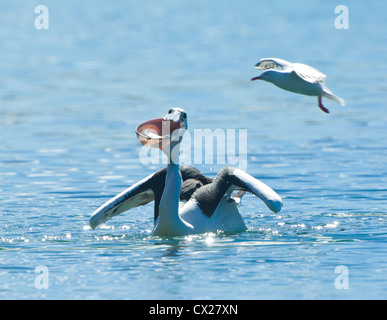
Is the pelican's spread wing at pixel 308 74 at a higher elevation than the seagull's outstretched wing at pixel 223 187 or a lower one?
higher

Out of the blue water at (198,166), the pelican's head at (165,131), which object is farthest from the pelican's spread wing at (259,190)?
the pelican's head at (165,131)

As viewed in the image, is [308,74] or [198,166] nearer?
[308,74]

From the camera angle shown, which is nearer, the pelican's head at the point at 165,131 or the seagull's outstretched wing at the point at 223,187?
the pelican's head at the point at 165,131

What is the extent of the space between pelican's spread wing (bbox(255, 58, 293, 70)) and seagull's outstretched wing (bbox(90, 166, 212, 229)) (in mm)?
2273

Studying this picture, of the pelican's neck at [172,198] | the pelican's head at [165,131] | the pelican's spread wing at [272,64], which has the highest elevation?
the pelican's spread wing at [272,64]

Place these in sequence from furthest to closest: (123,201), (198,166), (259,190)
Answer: (198,166), (123,201), (259,190)

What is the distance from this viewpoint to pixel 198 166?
→ 738 inches

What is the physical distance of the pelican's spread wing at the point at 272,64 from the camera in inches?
448

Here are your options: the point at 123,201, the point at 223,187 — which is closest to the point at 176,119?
the point at 223,187

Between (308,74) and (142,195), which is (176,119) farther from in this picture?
(308,74)

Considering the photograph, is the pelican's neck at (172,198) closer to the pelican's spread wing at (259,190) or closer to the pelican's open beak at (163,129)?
the pelican's open beak at (163,129)

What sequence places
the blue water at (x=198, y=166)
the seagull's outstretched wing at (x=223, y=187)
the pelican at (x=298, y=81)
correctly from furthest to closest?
the seagull's outstretched wing at (x=223, y=187) < the blue water at (x=198, y=166) < the pelican at (x=298, y=81)

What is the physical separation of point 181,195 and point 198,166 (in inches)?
194

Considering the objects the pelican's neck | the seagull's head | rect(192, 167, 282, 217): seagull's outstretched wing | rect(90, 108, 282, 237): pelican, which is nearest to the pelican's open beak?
rect(90, 108, 282, 237): pelican
